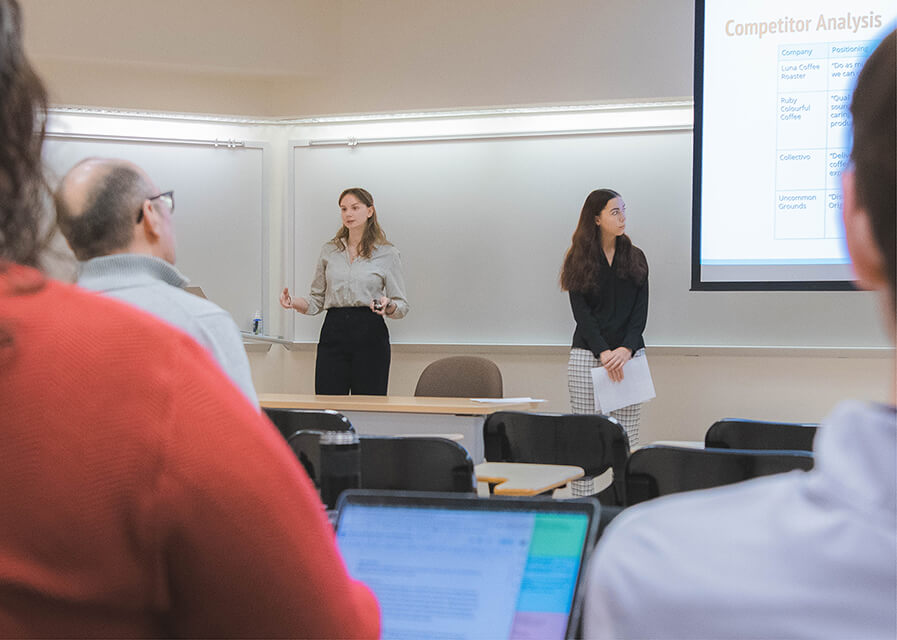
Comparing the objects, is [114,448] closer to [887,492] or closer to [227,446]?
[227,446]

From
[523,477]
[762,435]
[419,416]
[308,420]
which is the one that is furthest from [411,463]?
[419,416]

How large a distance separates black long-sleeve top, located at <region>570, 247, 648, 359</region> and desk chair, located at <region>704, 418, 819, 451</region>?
2199 millimetres

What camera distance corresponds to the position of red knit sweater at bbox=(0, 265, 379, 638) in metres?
0.58

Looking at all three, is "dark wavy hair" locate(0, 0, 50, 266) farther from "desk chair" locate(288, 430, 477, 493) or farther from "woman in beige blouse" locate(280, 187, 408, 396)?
"woman in beige blouse" locate(280, 187, 408, 396)

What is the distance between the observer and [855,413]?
21.3 inches

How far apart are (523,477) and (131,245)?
1277 mm

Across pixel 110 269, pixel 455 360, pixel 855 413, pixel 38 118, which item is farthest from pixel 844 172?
pixel 455 360

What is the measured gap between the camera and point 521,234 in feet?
20.2

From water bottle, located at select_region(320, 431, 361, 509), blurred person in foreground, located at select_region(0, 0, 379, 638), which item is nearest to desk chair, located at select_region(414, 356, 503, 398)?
water bottle, located at select_region(320, 431, 361, 509)

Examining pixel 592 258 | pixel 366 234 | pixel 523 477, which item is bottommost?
pixel 523 477

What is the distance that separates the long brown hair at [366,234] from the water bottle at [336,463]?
4470 millimetres

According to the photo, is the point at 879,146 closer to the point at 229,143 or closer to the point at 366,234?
the point at 366,234

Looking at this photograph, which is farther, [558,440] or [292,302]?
[292,302]

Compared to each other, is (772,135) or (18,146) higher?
(772,135)
